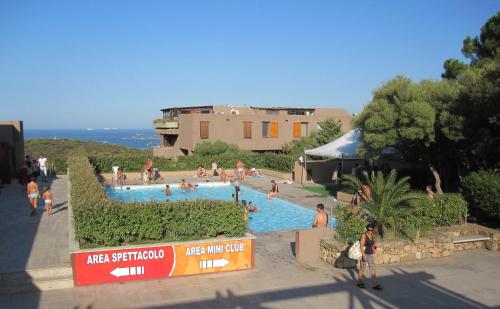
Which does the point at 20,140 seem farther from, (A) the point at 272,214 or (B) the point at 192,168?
(A) the point at 272,214

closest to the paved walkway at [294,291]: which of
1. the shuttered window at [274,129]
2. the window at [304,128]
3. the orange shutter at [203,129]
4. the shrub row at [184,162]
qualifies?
the shrub row at [184,162]

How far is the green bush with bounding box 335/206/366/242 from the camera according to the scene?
11.8m

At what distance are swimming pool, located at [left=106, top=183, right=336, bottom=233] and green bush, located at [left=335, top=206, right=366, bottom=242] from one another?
187 inches

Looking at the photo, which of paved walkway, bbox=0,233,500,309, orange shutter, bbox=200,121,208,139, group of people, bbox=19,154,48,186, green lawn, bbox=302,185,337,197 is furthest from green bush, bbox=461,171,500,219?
orange shutter, bbox=200,121,208,139

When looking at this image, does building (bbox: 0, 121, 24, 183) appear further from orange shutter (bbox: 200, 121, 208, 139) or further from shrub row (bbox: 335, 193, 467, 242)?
shrub row (bbox: 335, 193, 467, 242)

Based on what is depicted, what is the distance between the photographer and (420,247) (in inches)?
491

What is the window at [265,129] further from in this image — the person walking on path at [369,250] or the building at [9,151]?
the person walking on path at [369,250]

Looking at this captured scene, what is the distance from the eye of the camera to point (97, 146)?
303 ft

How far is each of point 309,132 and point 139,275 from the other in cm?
3671

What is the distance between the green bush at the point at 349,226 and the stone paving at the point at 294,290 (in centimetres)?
98

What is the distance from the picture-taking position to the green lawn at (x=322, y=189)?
79.5 feet

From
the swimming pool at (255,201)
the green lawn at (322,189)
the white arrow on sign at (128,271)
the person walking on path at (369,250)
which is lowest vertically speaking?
the swimming pool at (255,201)

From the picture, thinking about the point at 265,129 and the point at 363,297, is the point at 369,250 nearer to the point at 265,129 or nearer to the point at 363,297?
the point at 363,297

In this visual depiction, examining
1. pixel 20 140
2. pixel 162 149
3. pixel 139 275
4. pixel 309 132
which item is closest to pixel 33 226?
pixel 139 275
